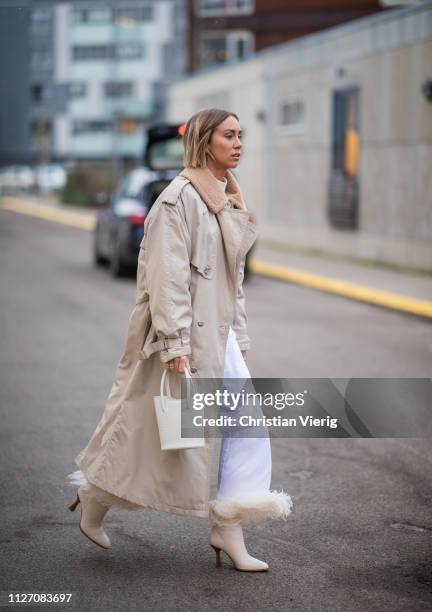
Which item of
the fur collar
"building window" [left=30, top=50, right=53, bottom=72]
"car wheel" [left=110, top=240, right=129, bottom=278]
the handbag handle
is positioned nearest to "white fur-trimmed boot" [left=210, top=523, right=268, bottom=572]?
the handbag handle

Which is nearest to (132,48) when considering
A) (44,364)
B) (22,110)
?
(22,110)

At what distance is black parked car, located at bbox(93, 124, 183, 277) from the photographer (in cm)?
1544

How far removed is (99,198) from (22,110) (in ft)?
250

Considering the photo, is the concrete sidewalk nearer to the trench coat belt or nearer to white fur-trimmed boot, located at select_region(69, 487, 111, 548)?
white fur-trimmed boot, located at select_region(69, 487, 111, 548)

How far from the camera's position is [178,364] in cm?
398

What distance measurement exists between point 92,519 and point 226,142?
1.59 meters

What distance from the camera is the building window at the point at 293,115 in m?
23.1

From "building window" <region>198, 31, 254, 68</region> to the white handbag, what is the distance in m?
39.7

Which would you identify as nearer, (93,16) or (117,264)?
(117,264)

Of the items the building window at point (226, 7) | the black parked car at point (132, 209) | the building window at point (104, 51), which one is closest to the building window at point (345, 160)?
the black parked car at point (132, 209)

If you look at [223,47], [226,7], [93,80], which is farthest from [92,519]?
[93,80]

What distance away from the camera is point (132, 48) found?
290 ft

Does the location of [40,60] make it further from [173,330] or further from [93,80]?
[173,330]

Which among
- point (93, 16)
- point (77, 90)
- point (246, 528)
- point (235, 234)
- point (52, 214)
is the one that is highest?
point (93, 16)
